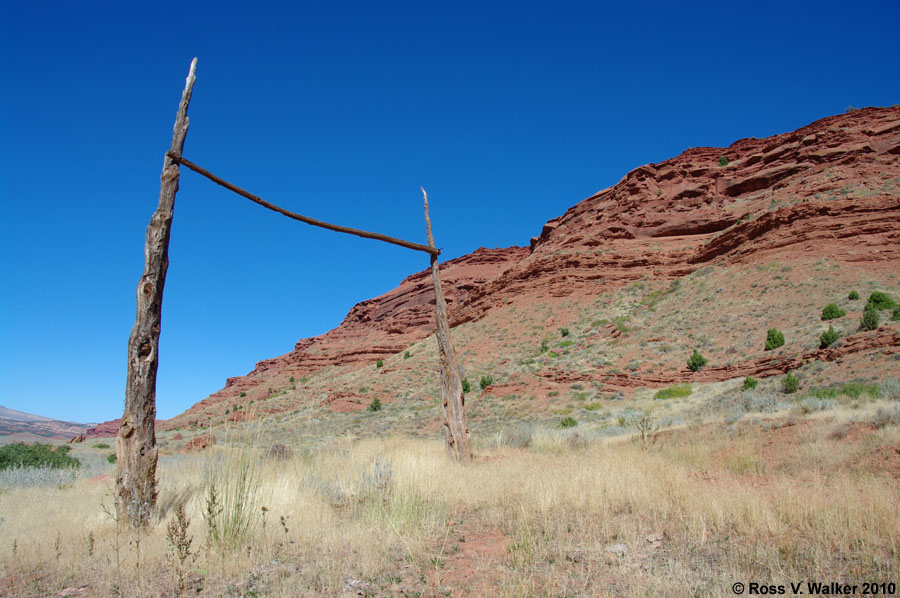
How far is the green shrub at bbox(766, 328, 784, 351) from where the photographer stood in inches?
834

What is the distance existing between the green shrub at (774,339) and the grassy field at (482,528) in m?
15.0

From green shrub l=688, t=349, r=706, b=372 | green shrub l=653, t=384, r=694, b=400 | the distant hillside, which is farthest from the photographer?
the distant hillside

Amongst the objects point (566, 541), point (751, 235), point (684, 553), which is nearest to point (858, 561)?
point (684, 553)

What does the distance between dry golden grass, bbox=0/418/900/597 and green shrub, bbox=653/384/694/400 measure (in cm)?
1340

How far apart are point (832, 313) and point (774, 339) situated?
9.76ft

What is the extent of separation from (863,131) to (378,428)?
48.5m

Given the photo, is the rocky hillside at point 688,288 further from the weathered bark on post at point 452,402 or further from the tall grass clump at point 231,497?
the weathered bark on post at point 452,402

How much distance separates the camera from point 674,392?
20859 mm

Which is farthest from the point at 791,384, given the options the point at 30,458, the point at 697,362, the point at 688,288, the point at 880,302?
the point at 30,458

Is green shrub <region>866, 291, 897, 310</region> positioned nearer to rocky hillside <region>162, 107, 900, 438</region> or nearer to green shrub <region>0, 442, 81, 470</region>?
rocky hillside <region>162, 107, 900, 438</region>

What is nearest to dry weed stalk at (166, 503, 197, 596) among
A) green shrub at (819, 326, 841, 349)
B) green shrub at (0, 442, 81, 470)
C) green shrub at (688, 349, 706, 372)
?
green shrub at (0, 442, 81, 470)

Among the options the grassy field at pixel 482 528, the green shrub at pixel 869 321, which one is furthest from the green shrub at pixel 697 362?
the grassy field at pixel 482 528

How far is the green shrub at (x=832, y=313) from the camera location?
70.0ft

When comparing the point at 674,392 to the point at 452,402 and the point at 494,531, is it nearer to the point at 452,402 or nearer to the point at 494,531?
the point at 452,402
